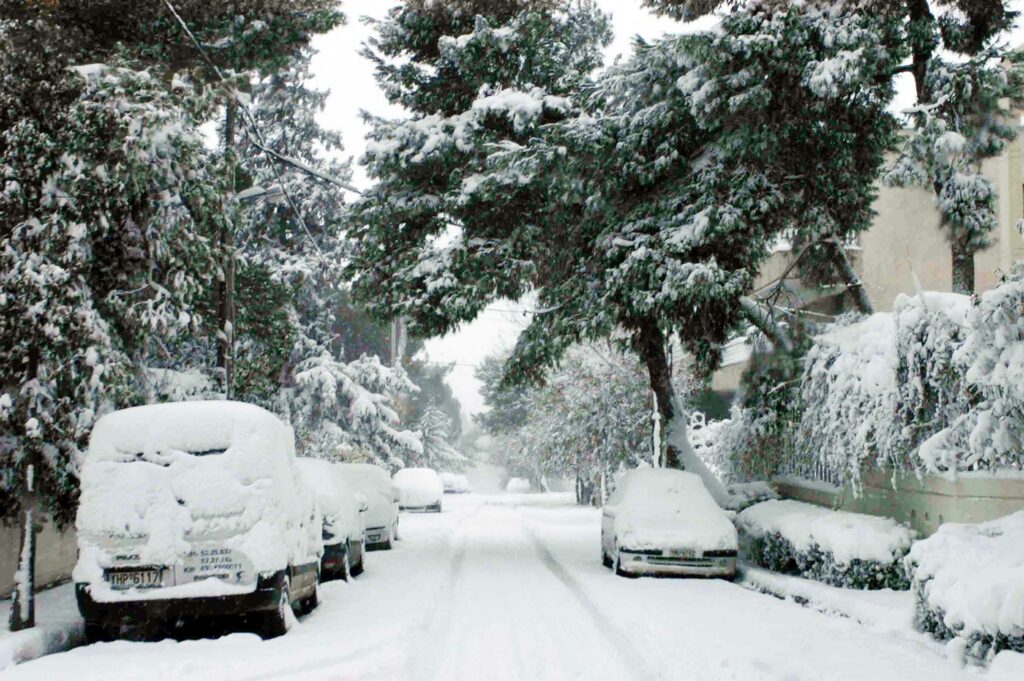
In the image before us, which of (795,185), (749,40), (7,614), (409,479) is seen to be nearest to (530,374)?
(795,185)

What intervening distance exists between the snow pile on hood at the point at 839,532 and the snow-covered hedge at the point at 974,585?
6.93 ft

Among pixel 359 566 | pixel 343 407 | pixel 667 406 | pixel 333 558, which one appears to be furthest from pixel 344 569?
pixel 343 407

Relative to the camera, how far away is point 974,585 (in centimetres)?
841

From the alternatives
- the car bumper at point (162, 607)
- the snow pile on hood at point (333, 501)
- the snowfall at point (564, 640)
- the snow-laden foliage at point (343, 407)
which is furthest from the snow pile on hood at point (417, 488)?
the car bumper at point (162, 607)

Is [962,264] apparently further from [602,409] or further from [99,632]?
[602,409]

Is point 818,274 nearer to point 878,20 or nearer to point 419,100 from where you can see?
point 878,20

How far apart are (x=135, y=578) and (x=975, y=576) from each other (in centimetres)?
743

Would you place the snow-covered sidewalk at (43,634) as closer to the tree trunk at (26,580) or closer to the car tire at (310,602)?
the tree trunk at (26,580)

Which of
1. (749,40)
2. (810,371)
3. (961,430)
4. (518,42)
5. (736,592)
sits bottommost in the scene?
(736,592)

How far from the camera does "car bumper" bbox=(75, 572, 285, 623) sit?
9.39m

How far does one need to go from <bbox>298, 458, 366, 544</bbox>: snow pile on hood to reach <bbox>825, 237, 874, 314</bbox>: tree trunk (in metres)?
9.51

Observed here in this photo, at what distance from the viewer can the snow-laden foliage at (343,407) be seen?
1483 inches

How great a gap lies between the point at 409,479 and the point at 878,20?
29298 mm

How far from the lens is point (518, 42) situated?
20.4 m
